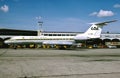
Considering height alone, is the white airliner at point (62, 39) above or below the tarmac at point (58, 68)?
above

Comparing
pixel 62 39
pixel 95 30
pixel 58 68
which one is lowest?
pixel 58 68

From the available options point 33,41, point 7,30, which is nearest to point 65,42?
point 33,41

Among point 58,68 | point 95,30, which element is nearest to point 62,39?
point 95,30

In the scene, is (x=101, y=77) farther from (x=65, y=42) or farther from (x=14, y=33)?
(x=14, y=33)

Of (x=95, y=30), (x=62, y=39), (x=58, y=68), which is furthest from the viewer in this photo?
(x=62, y=39)

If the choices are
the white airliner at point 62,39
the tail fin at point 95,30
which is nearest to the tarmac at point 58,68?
the white airliner at point 62,39

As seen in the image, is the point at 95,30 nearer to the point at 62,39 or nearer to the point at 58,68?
the point at 62,39

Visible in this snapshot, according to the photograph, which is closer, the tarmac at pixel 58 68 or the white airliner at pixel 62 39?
the tarmac at pixel 58 68

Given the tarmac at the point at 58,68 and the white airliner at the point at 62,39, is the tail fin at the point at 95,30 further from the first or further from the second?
the tarmac at the point at 58,68

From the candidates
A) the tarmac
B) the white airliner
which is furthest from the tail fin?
the tarmac

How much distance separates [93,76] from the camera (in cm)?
1336

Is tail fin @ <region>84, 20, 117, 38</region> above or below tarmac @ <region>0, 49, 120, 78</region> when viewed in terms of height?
above

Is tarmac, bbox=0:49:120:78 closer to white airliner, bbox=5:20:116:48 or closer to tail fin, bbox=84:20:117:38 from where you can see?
white airliner, bbox=5:20:116:48

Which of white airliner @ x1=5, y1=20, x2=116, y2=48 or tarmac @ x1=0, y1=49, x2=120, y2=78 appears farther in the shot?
white airliner @ x1=5, y1=20, x2=116, y2=48
